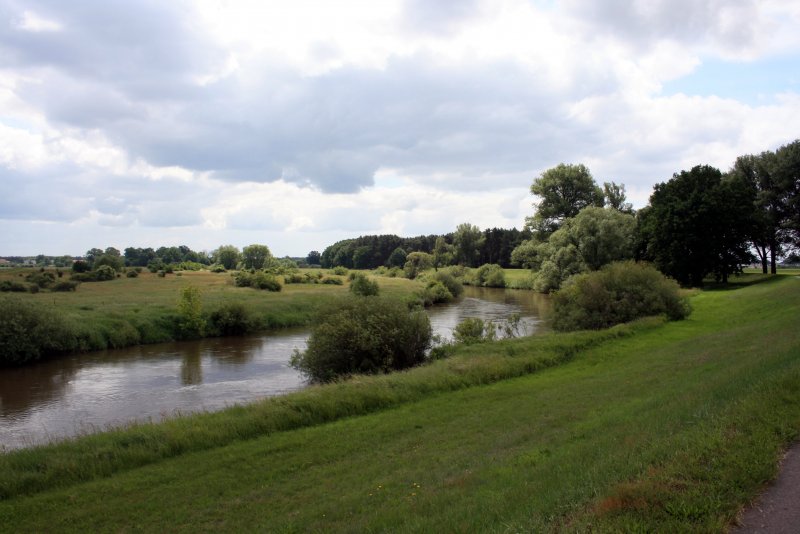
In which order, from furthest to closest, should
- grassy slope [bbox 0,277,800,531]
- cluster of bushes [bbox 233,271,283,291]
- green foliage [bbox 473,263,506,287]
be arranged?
green foliage [bbox 473,263,506,287]
cluster of bushes [bbox 233,271,283,291]
grassy slope [bbox 0,277,800,531]

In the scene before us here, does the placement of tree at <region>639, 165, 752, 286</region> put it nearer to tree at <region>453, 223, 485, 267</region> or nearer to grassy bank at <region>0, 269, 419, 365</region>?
grassy bank at <region>0, 269, 419, 365</region>

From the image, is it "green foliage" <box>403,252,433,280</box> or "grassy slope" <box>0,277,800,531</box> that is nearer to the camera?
"grassy slope" <box>0,277,800,531</box>

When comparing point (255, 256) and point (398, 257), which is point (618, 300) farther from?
point (398, 257)

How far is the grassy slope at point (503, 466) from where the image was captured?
19.2ft

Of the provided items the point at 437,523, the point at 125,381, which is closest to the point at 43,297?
the point at 125,381

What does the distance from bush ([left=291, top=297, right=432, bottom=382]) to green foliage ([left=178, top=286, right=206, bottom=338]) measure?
63.7ft

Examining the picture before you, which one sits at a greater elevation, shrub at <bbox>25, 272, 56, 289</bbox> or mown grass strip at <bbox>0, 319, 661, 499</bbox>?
shrub at <bbox>25, 272, 56, 289</bbox>

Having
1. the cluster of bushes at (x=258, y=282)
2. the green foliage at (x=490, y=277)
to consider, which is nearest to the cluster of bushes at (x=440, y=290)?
the green foliage at (x=490, y=277)

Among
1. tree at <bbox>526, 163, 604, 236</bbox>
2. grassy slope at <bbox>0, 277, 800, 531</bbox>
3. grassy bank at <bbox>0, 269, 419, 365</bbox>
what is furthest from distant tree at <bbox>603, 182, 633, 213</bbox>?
grassy slope at <bbox>0, 277, 800, 531</bbox>

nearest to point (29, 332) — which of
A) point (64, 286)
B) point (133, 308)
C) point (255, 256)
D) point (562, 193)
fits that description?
point (133, 308)

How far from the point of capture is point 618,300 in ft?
111

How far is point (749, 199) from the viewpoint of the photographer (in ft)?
170

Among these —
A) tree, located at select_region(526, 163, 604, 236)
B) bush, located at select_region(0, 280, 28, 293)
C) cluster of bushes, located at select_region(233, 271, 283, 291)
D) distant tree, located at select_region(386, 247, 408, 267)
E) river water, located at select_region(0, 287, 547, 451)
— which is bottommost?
river water, located at select_region(0, 287, 547, 451)

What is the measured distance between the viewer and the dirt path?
4.92 metres
